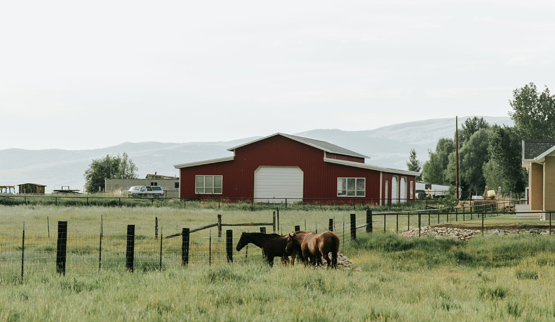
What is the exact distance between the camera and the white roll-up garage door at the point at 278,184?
51625 millimetres

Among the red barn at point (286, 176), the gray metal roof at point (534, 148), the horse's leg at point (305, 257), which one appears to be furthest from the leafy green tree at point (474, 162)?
the horse's leg at point (305, 257)

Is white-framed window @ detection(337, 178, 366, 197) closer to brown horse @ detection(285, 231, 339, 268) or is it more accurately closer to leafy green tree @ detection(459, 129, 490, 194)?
brown horse @ detection(285, 231, 339, 268)

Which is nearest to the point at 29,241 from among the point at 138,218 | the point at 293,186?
the point at 138,218

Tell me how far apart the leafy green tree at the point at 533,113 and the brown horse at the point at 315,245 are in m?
75.4

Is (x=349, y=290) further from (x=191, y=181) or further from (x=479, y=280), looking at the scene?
(x=191, y=181)

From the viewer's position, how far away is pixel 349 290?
12297 millimetres

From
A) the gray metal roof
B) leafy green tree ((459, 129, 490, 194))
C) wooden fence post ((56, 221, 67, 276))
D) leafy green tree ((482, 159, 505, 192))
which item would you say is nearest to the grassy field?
wooden fence post ((56, 221, 67, 276))

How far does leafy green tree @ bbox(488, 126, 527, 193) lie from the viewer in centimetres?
8225

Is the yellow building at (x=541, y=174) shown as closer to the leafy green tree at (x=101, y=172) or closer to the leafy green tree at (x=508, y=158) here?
the leafy green tree at (x=508, y=158)

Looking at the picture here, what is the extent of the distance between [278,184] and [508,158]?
42140mm

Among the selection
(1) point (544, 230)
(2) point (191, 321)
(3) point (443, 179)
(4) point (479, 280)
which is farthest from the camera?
(3) point (443, 179)

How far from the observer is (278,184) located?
52188 mm

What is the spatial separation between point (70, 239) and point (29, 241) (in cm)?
140

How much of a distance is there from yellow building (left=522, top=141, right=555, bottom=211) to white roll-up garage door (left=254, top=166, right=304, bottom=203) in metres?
20.0
